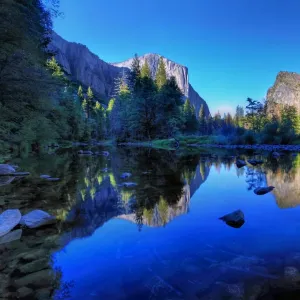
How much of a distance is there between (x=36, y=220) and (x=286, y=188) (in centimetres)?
764

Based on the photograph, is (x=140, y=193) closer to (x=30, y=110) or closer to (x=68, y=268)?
(x=68, y=268)

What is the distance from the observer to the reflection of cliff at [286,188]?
21.0 ft

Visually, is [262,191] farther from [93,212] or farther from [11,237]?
[11,237]

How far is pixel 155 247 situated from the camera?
393 centimetres

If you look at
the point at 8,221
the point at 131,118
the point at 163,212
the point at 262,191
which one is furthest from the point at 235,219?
the point at 131,118

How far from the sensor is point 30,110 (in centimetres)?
1227

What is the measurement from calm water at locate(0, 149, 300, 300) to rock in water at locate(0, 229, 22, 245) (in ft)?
0.40

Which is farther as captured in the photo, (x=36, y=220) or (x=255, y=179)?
(x=255, y=179)

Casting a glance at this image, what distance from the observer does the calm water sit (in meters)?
2.78

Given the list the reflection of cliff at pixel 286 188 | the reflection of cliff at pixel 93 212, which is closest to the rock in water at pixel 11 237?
the reflection of cliff at pixel 93 212

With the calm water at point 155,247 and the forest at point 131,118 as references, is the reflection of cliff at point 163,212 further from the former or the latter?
the forest at point 131,118

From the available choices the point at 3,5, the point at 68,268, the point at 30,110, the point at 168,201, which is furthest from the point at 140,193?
the point at 30,110

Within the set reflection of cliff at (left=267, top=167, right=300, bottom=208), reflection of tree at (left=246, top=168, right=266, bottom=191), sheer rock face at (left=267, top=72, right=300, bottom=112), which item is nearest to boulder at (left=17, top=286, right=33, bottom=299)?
reflection of cliff at (left=267, top=167, right=300, bottom=208)

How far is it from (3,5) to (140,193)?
24.9ft
